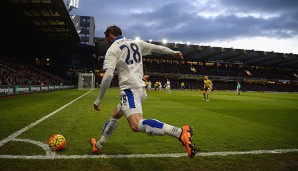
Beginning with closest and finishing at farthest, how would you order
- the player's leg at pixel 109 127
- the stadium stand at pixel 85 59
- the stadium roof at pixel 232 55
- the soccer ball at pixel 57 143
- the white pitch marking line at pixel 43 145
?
the player's leg at pixel 109 127
the white pitch marking line at pixel 43 145
the soccer ball at pixel 57 143
the stadium stand at pixel 85 59
the stadium roof at pixel 232 55

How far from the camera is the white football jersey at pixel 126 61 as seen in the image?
3672 millimetres

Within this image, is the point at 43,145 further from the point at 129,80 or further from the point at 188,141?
the point at 188,141

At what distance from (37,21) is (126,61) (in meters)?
33.6

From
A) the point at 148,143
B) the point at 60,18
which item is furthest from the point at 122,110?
the point at 60,18

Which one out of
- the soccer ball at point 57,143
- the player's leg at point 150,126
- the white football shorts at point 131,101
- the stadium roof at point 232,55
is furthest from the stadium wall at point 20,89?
the stadium roof at point 232,55

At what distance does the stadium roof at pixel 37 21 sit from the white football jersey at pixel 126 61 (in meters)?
23.8

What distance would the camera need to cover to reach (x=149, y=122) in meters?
3.40

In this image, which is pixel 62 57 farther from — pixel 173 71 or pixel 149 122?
pixel 149 122

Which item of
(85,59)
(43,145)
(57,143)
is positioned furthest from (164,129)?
(85,59)

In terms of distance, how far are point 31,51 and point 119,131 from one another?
146 feet

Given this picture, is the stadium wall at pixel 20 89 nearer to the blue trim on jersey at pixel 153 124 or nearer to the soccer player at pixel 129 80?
the soccer player at pixel 129 80

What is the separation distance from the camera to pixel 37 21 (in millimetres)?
33000

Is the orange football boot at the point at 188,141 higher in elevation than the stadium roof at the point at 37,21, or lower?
lower

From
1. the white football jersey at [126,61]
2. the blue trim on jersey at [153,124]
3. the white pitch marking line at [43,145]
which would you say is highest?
the white football jersey at [126,61]
